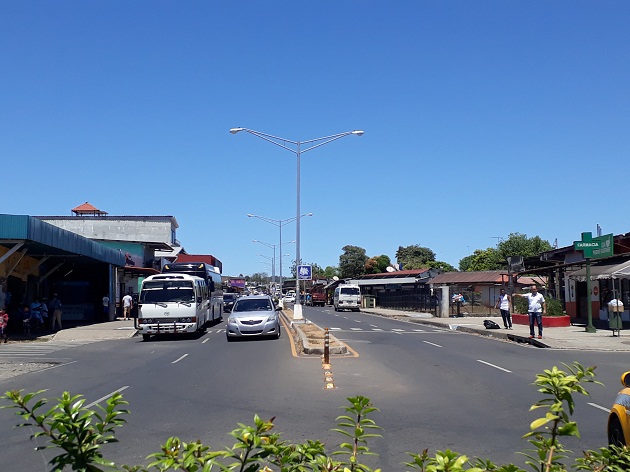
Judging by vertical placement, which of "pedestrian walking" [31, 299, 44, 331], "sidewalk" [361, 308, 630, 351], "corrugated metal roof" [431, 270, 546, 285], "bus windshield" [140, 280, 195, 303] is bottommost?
"sidewalk" [361, 308, 630, 351]

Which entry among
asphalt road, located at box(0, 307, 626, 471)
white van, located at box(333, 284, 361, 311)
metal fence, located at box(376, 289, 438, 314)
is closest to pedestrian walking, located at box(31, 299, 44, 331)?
asphalt road, located at box(0, 307, 626, 471)

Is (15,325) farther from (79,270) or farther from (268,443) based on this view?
(268,443)

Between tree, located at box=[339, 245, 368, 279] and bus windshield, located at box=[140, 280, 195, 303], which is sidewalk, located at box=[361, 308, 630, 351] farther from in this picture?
tree, located at box=[339, 245, 368, 279]

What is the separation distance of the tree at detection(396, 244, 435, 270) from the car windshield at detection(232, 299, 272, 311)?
3691 inches

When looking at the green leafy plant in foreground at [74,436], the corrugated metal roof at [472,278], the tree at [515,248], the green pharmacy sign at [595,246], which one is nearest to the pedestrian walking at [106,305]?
the corrugated metal roof at [472,278]

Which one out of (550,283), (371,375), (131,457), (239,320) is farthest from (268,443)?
(550,283)

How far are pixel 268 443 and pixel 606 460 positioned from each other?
1679 mm

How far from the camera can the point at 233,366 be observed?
17.4m

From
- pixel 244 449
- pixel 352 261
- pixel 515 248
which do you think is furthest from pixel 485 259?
pixel 244 449

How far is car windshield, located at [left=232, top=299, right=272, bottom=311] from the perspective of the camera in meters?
27.2

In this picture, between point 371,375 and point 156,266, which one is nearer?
point 371,375

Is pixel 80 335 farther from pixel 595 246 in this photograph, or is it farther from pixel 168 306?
pixel 595 246

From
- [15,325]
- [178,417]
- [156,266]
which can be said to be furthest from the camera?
[156,266]

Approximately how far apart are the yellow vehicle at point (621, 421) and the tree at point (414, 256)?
11351cm
